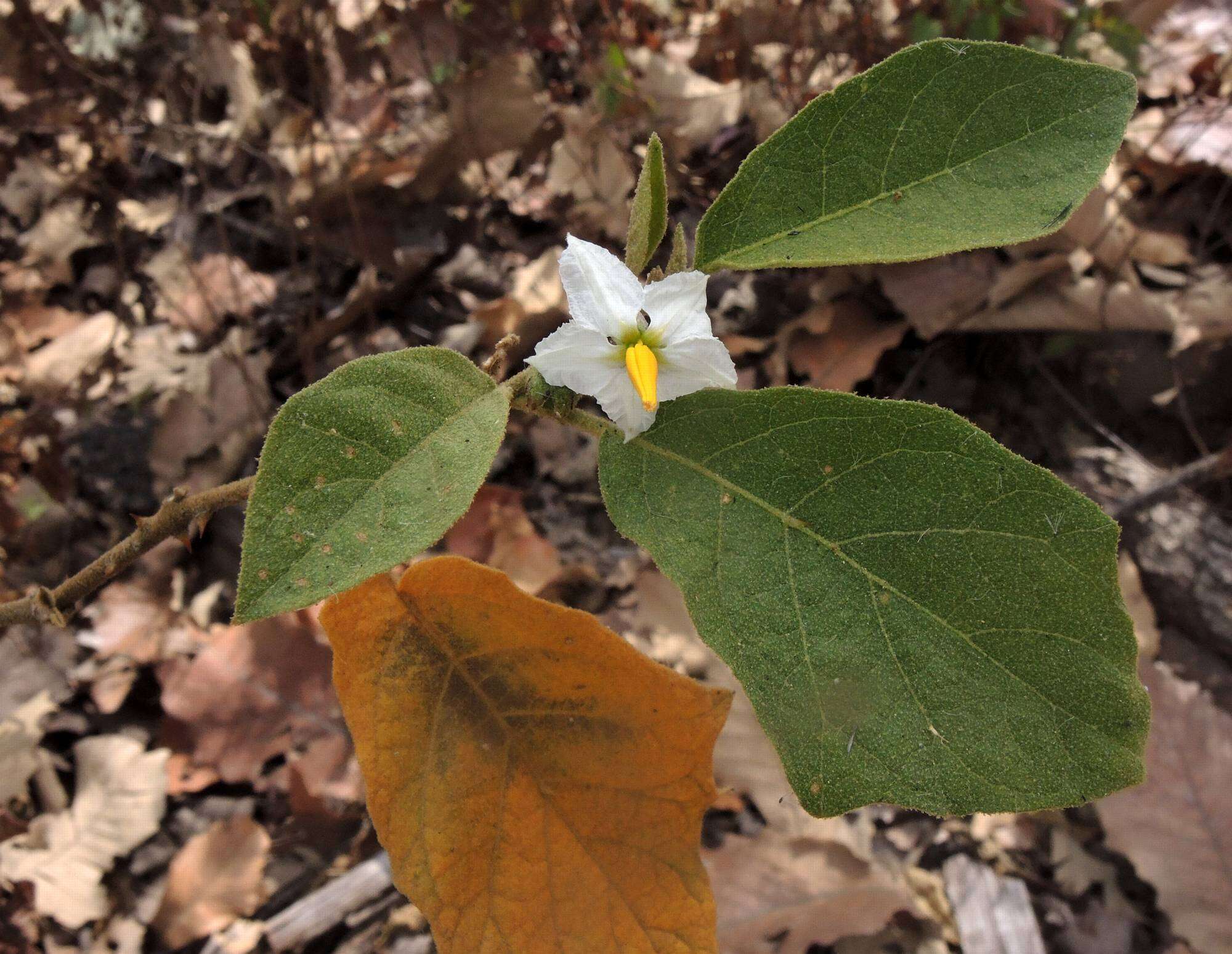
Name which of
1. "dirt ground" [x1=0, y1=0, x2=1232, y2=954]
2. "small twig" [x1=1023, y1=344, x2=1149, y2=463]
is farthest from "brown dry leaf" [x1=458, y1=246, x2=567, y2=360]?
"small twig" [x1=1023, y1=344, x2=1149, y2=463]

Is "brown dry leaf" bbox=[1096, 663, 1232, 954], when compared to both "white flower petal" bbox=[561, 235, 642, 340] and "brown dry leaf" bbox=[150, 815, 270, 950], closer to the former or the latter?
"white flower petal" bbox=[561, 235, 642, 340]

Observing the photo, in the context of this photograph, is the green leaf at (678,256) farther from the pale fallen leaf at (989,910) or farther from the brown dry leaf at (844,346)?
A: the pale fallen leaf at (989,910)

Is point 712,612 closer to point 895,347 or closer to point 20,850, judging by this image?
point 895,347

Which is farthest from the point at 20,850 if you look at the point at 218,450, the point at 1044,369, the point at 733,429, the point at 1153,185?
the point at 1153,185

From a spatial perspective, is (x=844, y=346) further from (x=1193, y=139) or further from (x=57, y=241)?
(x=57, y=241)

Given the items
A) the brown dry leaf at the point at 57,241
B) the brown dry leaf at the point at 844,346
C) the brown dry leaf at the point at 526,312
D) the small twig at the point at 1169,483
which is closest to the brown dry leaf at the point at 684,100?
the brown dry leaf at the point at 526,312

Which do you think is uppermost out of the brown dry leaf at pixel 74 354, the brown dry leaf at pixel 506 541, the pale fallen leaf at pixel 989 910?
the brown dry leaf at pixel 74 354
